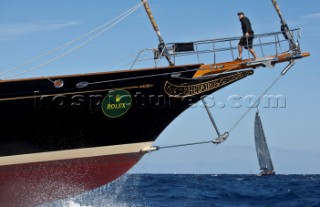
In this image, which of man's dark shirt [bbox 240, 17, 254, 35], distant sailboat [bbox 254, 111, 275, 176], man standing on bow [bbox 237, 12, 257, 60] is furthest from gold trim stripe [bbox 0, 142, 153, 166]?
distant sailboat [bbox 254, 111, 275, 176]

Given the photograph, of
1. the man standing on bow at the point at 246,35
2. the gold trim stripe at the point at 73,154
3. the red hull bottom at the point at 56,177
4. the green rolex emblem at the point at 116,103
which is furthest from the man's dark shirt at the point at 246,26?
the red hull bottom at the point at 56,177

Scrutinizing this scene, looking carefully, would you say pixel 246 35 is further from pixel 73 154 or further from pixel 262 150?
pixel 262 150

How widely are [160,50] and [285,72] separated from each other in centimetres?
324

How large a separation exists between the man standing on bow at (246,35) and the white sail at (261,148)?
3919cm

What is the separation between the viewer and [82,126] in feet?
51.1

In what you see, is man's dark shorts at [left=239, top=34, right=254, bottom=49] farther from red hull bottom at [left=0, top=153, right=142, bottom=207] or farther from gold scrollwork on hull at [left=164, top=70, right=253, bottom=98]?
red hull bottom at [left=0, top=153, right=142, bottom=207]

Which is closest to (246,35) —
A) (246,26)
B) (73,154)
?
(246,26)

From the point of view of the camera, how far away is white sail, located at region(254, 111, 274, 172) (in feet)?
182

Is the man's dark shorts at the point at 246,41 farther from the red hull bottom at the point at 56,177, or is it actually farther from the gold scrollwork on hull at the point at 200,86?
the red hull bottom at the point at 56,177

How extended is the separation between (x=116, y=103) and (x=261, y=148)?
143 ft

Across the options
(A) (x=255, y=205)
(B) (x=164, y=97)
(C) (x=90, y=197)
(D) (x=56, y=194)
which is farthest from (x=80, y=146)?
(A) (x=255, y=205)

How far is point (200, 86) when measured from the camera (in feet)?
51.4

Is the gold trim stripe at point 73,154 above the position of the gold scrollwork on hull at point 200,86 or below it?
below

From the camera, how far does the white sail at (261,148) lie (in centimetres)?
5547
